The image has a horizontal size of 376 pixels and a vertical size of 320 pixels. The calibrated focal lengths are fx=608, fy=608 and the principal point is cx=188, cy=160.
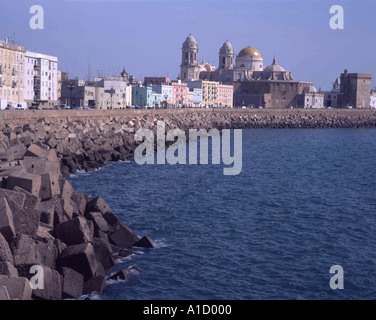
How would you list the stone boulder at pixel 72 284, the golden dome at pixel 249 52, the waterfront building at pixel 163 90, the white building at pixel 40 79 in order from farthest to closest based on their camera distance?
the golden dome at pixel 249 52 → the waterfront building at pixel 163 90 → the white building at pixel 40 79 → the stone boulder at pixel 72 284

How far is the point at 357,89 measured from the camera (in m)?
94.8

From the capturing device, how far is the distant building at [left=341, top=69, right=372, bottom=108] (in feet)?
311

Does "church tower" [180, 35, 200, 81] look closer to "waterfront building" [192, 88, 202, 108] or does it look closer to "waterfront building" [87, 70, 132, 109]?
"waterfront building" [192, 88, 202, 108]

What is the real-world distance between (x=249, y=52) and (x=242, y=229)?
285 feet

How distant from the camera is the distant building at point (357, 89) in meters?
94.8

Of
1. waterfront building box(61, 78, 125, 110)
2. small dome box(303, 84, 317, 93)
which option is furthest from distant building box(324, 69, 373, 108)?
waterfront building box(61, 78, 125, 110)

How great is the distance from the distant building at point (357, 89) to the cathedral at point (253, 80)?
479 centimetres

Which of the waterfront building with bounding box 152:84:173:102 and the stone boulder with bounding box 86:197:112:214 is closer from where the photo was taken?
the stone boulder with bounding box 86:197:112:214

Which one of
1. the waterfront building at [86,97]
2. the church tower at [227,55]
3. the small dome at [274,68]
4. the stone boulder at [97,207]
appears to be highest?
the church tower at [227,55]

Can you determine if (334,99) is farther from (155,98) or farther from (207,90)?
(155,98)

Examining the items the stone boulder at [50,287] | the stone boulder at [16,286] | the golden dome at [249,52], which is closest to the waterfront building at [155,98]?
the golden dome at [249,52]

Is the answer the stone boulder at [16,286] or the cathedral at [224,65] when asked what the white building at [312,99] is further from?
the stone boulder at [16,286]

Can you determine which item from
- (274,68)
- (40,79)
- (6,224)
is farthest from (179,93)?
(6,224)

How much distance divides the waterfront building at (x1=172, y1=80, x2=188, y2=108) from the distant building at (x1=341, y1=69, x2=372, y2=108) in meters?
28.5
